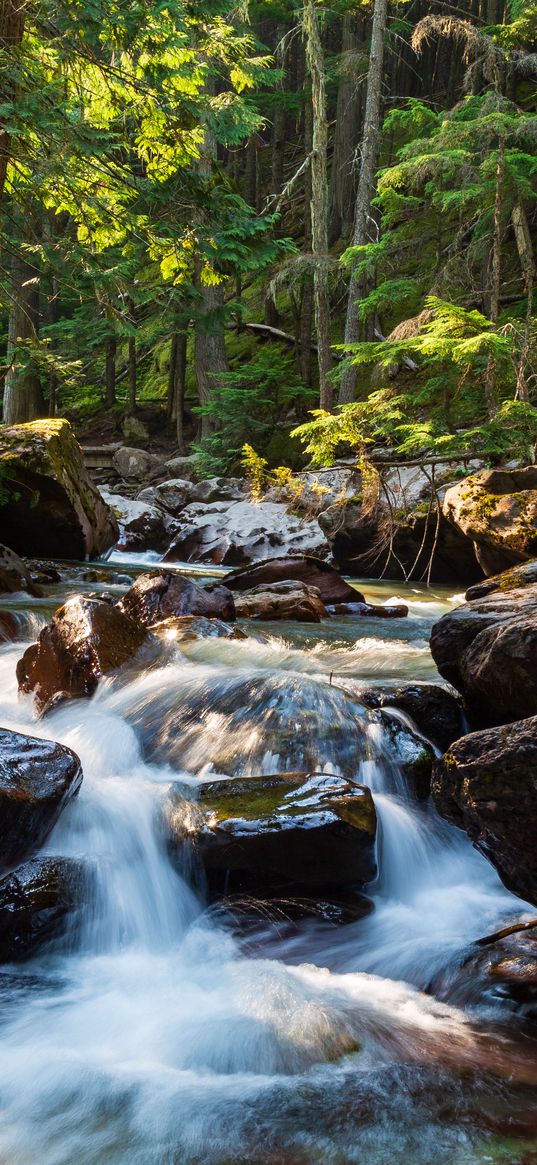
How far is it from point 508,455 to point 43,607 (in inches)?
252

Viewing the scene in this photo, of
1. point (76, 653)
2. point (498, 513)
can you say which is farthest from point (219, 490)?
point (76, 653)

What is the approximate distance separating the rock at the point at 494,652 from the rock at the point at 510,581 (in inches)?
10.0

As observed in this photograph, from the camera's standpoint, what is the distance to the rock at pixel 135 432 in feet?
75.8

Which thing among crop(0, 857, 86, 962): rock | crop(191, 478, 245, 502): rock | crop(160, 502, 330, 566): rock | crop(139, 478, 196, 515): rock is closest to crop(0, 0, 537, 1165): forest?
crop(0, 857, 86, 962): rock

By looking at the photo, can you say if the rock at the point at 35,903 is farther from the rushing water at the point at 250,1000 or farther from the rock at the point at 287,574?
the rock at the point at 287,574

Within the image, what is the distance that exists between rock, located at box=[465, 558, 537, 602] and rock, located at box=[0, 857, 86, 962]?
3728mm

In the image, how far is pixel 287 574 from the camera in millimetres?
10133

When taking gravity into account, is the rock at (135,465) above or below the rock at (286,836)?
above

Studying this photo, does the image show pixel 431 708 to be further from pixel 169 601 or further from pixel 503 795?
pixel 169 601

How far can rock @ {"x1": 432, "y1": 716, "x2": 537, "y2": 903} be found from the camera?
331 centimetres

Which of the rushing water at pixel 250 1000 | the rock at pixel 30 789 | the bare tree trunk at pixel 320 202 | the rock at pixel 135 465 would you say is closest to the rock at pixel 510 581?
the rushing water at pixel 250 1000

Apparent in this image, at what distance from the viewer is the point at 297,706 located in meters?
5.07

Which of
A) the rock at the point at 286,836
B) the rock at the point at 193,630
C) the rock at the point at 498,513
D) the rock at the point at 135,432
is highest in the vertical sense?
the rock at the point at 135,432

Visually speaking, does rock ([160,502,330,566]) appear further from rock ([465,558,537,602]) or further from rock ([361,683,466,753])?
rock ([361,683,466,753])
